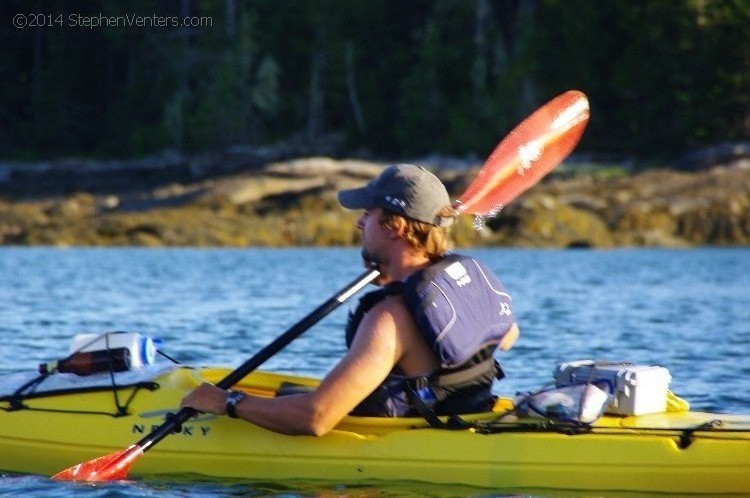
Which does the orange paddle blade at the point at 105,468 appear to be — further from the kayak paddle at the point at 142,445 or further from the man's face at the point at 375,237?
the man's face at the point at 375,237

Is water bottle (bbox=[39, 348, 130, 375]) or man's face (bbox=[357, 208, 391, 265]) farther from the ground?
man's face (bbox=[357, 208, 391, 265])

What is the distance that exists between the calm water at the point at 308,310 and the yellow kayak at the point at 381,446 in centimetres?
10

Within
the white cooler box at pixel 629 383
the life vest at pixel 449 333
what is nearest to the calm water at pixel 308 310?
the life vest at pixel 449 333

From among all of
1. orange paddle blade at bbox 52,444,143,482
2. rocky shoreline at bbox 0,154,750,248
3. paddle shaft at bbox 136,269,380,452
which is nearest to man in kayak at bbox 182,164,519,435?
paddle shaft at bbox 136,269,380,452

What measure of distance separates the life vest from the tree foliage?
3187 centimetres

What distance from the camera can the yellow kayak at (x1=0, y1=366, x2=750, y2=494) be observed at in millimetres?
5727

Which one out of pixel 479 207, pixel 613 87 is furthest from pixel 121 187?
pixel 479 207

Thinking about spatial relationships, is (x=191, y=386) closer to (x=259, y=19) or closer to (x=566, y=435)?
(x=566, y=435)

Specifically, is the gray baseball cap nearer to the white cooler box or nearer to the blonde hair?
the blonde hair

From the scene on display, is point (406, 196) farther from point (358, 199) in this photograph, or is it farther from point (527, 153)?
point (527, 153)

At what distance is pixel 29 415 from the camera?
253 inches

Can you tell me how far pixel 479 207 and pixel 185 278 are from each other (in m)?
12.9

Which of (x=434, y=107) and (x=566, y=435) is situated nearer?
(x=566, y=435)

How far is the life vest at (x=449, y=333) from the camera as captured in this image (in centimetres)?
557
